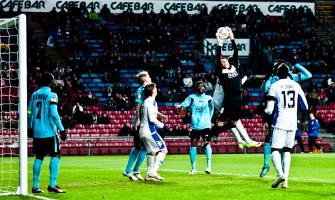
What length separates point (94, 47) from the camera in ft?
146

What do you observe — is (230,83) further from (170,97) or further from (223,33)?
(170,97)

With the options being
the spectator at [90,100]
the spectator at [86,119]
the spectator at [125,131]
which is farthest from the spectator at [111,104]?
the spectator at [125,131]

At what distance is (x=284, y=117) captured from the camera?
14.8 meters

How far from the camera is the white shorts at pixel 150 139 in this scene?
16.8 m

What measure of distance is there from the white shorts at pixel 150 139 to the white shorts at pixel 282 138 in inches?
118

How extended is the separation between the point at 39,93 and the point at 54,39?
29874 millimetres

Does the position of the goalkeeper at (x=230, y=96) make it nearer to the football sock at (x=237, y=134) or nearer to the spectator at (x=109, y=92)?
the football sock at (x=237, y=134)

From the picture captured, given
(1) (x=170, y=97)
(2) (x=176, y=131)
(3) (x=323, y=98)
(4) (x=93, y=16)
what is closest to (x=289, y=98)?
(2) (x=176, y=131)

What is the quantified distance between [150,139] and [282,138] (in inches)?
128

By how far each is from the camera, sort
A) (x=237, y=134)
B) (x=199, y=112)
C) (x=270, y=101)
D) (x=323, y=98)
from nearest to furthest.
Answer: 1. (x=270, y=101)
2. (x=237, y=134)
3. (x=199, y=112)
4. (x=323, y=98)

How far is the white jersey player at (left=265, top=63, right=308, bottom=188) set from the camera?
14812mm

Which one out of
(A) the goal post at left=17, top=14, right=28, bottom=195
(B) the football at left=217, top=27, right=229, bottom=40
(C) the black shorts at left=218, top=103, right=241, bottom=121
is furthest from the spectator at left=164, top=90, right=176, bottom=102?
(A) the goal post at left=17, top=14, right=28, bottom=195

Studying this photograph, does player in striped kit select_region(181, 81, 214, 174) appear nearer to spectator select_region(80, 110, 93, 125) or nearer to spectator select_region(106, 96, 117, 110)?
spectator select_region(80, 110, 93, 125)

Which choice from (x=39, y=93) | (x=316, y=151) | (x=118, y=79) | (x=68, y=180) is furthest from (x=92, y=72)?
(x=39, y=93)
